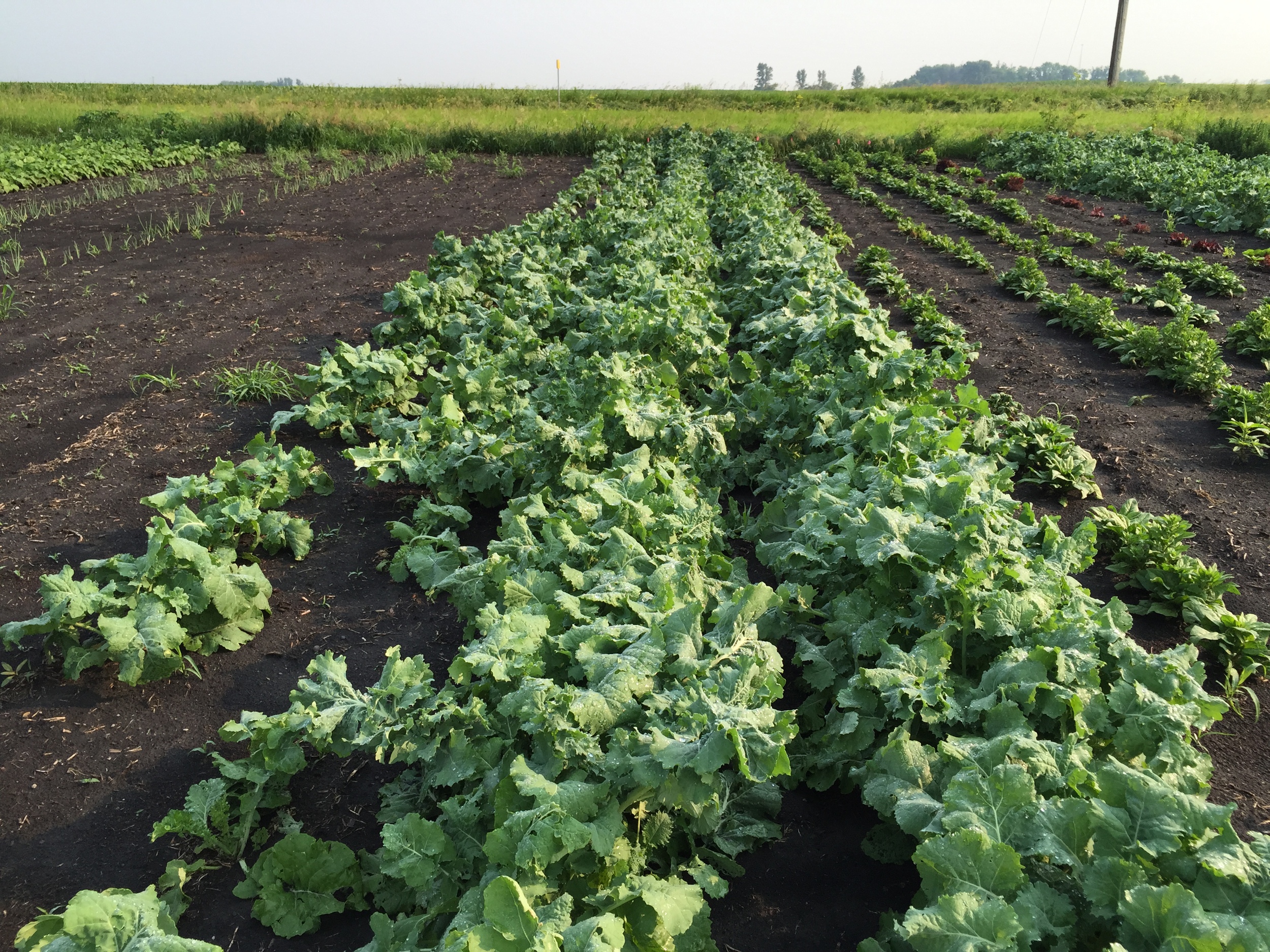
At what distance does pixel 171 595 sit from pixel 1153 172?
20.8 metres

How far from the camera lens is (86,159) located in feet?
62.8

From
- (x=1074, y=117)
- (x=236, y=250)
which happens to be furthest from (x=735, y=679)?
(x=1074, y=117)

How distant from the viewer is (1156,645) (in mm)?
4223

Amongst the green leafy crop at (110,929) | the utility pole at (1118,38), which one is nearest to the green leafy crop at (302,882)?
the green leafy crop at (110,929)

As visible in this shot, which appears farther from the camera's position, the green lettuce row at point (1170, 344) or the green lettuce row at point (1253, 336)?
the green lettuce row at point (1253, 336)

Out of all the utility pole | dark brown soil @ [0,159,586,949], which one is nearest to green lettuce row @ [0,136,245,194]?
dark brown soil @ [0,159,586,949]

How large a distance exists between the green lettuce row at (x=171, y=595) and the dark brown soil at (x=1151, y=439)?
4.65 meters

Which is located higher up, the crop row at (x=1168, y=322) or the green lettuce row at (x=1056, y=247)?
the green lettuce row at (x=1056, y=247)

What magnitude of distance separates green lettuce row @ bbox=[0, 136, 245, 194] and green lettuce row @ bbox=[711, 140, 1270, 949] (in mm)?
20385

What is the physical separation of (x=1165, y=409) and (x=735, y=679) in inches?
247

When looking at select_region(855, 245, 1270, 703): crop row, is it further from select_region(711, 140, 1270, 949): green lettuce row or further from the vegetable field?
select_region(711, 140, 1270, 949): green lettuce row

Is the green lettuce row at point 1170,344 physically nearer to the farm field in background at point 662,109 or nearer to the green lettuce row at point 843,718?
the green lettuce row at point 843,718

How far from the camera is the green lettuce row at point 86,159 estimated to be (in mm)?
17484

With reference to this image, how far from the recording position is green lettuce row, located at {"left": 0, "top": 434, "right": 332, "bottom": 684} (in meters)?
3.66
